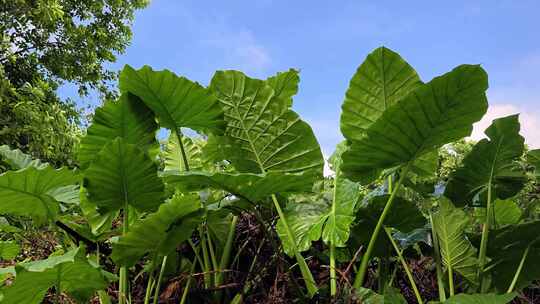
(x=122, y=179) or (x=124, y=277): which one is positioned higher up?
(x=122, y=179)

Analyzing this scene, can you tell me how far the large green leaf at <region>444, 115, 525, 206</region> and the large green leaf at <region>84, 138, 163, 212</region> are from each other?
25.6 inches

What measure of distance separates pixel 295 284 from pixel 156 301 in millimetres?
251

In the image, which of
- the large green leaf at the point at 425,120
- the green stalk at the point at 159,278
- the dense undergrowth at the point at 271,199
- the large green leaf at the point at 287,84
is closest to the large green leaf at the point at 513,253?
the dense undergrowth at the point at 271,199

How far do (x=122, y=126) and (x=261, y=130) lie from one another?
0.88 feet

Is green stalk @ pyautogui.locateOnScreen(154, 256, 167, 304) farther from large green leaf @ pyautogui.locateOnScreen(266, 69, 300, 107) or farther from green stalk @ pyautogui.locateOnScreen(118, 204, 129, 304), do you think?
large green leaf @ pyautogui.locateOnScreen(266, 69, 300, 107)

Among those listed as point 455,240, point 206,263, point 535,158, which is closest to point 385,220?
point 455,240

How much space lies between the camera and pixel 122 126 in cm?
98

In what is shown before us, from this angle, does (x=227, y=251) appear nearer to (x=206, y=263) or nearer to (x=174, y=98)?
(x=206, y=263)

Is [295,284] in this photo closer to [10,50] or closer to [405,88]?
[405,88]

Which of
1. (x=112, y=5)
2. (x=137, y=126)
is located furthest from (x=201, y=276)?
(x=112, y=5)

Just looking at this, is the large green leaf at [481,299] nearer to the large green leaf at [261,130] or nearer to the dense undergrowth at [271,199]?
the dense undergrowth at [271,199]

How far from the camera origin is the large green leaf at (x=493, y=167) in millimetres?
1045

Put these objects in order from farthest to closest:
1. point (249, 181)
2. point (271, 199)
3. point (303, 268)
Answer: point (271, 199), point (303, 268), point (249, 181)

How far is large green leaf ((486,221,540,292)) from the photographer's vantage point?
98cm
